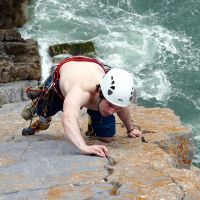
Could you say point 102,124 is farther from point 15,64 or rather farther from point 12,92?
point 15,64

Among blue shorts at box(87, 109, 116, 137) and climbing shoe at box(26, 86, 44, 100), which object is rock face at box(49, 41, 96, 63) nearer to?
climbing shoe at box(26, 86, 44, 100)

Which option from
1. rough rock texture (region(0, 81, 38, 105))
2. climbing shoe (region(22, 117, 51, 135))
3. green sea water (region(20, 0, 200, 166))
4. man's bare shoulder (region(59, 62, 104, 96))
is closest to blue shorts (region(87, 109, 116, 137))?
man's bare shoulder (region(59, 62, 104, 96))

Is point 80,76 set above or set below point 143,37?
below

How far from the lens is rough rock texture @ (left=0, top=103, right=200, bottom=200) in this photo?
14.8 feet

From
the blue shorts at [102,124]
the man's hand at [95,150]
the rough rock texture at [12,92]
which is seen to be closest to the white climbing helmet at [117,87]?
the man's hand at [95,150]

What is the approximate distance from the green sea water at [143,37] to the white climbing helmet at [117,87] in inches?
484

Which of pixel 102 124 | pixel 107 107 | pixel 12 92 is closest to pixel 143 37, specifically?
pixel 12 92

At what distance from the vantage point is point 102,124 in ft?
21.5

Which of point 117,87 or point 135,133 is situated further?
point 135,133

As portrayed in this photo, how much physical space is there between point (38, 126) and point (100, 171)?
8.26ft

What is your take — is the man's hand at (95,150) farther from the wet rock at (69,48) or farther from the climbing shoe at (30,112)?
the wet rock at (69,48)

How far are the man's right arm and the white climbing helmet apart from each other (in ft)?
1.03

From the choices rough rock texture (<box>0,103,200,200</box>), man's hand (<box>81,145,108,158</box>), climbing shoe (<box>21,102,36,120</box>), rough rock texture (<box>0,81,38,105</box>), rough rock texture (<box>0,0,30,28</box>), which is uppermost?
rough rock texture (<box>0,0,30,28</box>)

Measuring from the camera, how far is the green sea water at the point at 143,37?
63.0 feet
